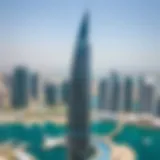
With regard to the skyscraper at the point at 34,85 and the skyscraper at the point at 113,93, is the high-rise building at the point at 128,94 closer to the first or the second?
the skyscraper at the point at 113,93

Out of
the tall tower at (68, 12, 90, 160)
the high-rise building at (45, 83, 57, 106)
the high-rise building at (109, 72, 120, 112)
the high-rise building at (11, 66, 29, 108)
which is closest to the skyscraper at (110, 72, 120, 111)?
the high-rise building at (109, 72, 120, 112)

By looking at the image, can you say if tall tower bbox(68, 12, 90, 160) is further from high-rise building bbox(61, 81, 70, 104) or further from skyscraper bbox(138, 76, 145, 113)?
skyscraper bbox(138, 76, 145, 113)

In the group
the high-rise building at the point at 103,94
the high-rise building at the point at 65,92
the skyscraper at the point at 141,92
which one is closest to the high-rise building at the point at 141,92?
the skyscraper at the point at 141,92

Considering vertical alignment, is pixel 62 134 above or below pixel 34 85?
below

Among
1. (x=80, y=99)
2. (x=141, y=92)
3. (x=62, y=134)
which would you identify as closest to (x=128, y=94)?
(x=141, y=92)

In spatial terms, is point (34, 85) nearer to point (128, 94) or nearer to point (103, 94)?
point (103, 94)

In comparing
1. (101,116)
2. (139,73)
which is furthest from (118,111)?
(139,73)

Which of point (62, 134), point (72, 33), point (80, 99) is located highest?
point (72, 33)
